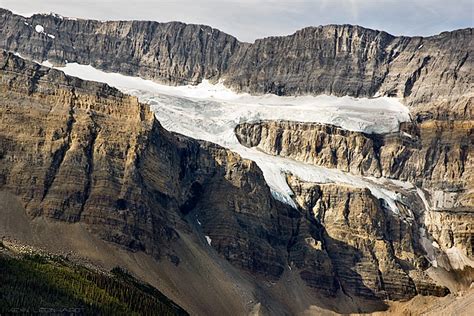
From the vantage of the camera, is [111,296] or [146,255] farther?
[146,255]

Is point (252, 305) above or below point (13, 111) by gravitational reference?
below

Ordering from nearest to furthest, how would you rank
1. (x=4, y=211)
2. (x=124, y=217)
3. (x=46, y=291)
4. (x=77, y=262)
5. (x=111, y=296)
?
(x=46, y=291) < (x=111, y=296) < (x=77, y=262) < (x=4, y=211) < (x=124, y=217)

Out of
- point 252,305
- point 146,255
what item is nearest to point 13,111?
point 146,255

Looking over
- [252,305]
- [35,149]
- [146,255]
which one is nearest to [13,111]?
[35,149]

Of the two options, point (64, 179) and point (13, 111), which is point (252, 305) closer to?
point (64, 179)

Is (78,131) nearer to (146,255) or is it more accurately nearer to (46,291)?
(146,255)

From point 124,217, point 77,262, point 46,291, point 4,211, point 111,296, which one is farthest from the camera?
point 124,217
